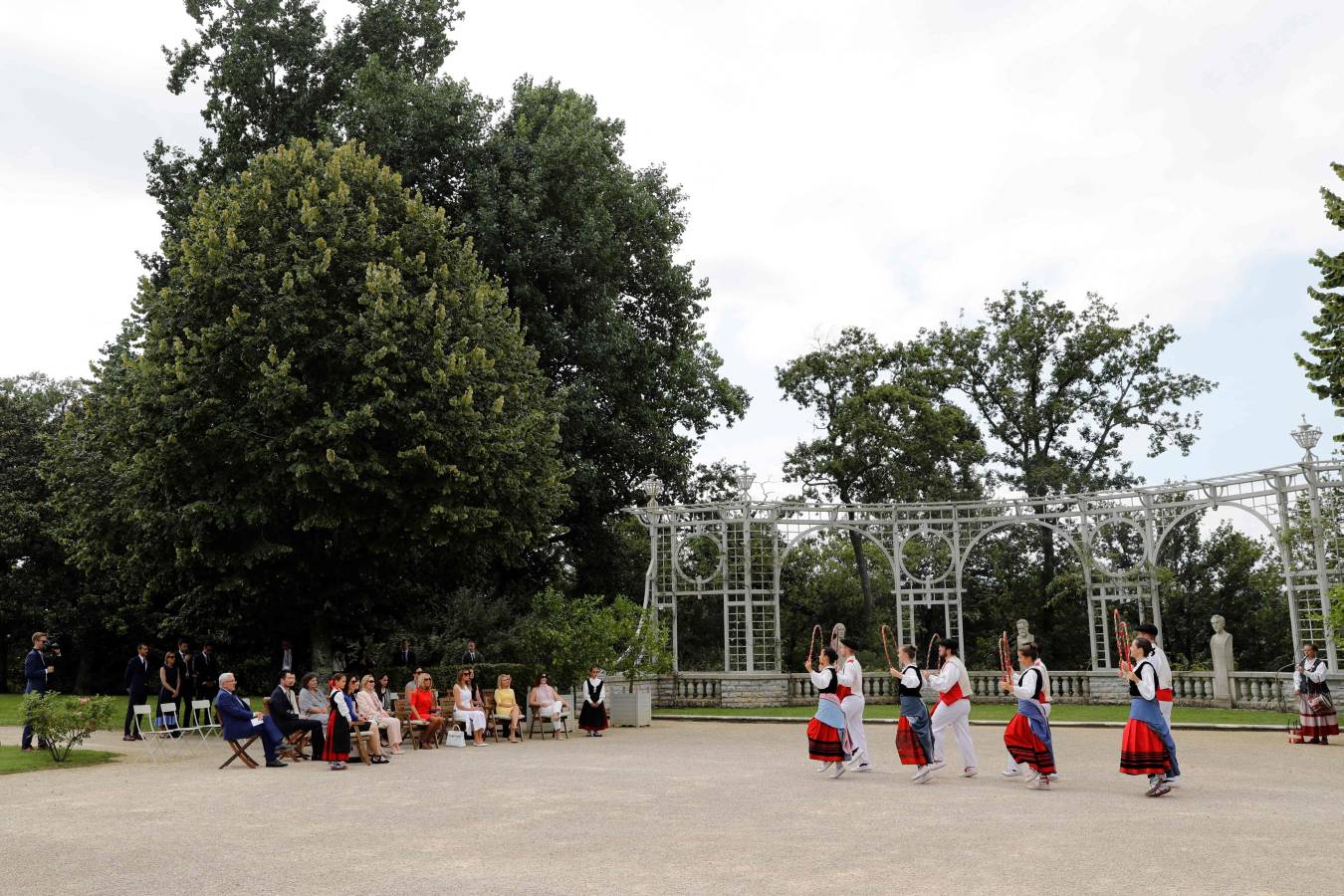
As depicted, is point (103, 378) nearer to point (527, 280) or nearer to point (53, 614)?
point (527, 280)

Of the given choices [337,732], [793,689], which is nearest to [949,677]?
[337,732]

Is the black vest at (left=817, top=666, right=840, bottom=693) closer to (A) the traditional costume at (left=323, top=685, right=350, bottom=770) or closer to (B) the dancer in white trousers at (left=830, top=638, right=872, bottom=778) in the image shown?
(B) the dancer in white trousers at (left=830, top=638, right=872, bottom=778)

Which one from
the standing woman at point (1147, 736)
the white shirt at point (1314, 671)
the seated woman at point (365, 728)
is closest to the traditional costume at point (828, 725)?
the standing woman at point (1147, 736)

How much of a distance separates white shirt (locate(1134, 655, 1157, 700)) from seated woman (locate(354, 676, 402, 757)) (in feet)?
30.0

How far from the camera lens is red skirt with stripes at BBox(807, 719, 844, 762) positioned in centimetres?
1280

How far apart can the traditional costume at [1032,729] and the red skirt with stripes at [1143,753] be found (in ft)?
2.54

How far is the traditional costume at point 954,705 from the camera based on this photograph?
498 inches

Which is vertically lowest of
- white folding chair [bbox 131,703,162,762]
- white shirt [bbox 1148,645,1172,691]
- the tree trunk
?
white folding chair [bbox 131,703,162,762]

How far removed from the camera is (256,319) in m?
19.3

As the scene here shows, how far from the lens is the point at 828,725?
12.9 meters

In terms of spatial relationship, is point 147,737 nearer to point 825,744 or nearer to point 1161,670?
point 825,744

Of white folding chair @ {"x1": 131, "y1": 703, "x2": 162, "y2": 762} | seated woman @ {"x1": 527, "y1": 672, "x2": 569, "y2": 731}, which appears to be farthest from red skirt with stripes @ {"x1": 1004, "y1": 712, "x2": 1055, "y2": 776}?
white folding chair @ {"x1": 131, "y1": 703, "x2": 162, "y2": 762}

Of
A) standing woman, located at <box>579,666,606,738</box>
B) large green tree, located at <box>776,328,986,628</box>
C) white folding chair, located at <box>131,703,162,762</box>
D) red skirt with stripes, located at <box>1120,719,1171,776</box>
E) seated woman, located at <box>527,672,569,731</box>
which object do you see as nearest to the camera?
red skirt with stripes, located at <box>1120,719,1171,776</box>

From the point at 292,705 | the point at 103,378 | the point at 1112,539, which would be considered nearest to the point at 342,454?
the point at 292,705
